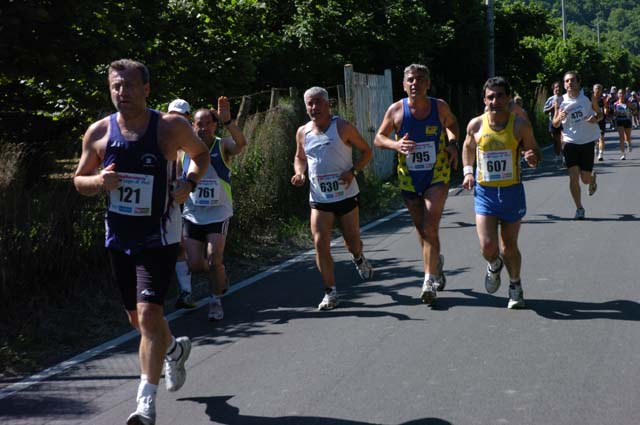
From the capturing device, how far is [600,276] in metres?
8.80

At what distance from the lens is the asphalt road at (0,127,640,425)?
5.23 meters

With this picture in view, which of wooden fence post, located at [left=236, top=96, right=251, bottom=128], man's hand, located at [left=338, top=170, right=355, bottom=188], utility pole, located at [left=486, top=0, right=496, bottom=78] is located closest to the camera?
man's hand, located at [left=338, top=170, right=355, bottom=188]

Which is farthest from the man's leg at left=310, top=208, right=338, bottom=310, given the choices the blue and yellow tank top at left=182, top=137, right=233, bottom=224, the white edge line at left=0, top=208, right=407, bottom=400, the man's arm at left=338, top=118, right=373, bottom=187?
the white edge line at left=0, top=208, right=407, bottom=400

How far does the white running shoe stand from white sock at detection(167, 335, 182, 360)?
25.4 inches

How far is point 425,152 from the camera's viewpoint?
806cm

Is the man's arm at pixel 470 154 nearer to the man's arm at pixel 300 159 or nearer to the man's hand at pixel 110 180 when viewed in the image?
the man's arm at pixel 300 159

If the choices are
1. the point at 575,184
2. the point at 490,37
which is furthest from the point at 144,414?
the point at 490,37

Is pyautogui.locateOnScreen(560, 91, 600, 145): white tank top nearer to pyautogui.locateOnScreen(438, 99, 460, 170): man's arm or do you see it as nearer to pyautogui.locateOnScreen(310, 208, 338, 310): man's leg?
pyautogui.locateOnScreen(438, 99, 460, 170): man's arm

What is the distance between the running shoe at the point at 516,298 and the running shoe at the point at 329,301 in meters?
1.51

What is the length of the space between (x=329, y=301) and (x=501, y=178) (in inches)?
71.6

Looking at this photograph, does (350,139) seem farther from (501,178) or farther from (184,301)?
(184,301)

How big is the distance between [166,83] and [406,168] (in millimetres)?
7321

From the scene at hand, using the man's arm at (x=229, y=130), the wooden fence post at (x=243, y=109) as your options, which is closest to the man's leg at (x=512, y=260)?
the man's arm at (x=229, y=130)

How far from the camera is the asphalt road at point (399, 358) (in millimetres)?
5227
